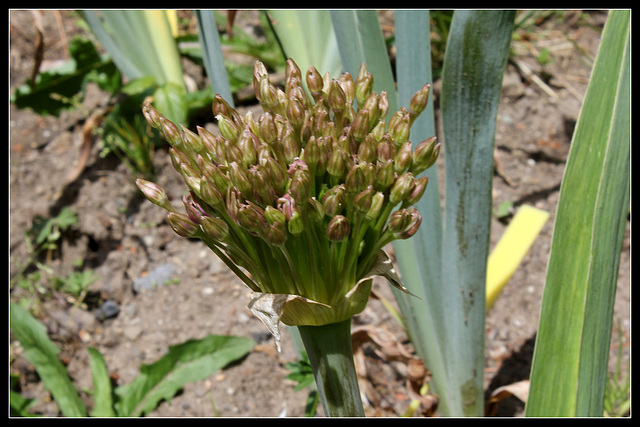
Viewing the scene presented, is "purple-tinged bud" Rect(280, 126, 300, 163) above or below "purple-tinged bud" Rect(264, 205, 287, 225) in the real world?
above

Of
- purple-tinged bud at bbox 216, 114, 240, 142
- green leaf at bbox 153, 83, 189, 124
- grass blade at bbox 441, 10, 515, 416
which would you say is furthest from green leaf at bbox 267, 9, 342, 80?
purple-tinged bud at bbox 216, 114, 240, 142

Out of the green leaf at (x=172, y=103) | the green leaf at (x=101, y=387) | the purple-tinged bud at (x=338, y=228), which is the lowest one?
the green leaf at (x=101, y=387)

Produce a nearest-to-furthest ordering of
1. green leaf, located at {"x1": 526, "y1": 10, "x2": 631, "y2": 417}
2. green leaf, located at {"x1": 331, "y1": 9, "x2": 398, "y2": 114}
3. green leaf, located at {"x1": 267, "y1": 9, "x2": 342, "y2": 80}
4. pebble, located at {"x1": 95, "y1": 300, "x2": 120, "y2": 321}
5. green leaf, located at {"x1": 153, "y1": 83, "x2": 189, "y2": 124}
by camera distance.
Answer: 1. green leaf, located at {"x1": 526, "y1": 10, "x2": 631, "y2": 417}
2. green leaf, located at {"x1": 331, "y1": 9, "x2": 398, "y2": 114}
3. green leaf, located at {"x1": 267, "y1": 9, "x2": 342, "y2": 80}
4. pebble, located at {"x1": 95, "y1": 300, "x2": 120, "y2": 321}
5. green leaf, located at {"x1": 153, "y1": 83, "x2": 189, "y2": 124}

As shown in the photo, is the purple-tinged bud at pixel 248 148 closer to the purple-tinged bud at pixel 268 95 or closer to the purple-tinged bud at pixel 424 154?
the purple-tinged bud at pixel 268 95

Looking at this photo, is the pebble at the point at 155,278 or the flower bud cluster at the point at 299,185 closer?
the flower bud cluster at the point at 299,185

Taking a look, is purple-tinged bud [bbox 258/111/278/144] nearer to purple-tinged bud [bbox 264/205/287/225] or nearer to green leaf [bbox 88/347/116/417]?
purple-tinged bud [bbox 264/205/287/225]

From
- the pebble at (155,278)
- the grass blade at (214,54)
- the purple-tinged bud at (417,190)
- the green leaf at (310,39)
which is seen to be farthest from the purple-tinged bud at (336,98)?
the pebble at (155,278)

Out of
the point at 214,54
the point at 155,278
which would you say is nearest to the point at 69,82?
the point at 155,278
